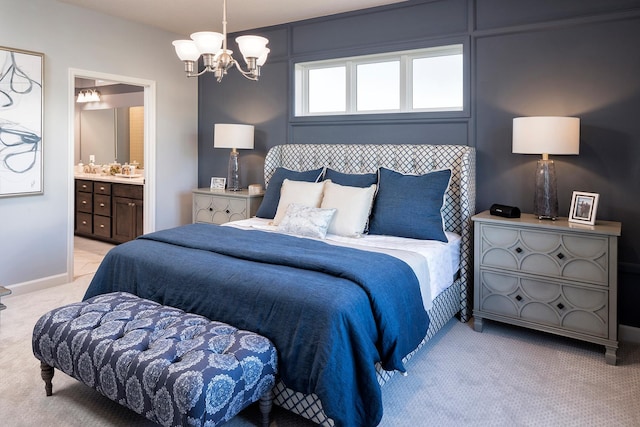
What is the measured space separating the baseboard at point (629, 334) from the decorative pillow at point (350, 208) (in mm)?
1884

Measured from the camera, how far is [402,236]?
10.7 feet

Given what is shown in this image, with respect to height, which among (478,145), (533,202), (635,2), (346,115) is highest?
(635,2)

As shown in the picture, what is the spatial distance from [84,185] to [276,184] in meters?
3.52

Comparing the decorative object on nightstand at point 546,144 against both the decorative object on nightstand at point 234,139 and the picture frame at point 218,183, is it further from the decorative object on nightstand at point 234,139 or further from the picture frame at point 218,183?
the picture frame at point 218,183

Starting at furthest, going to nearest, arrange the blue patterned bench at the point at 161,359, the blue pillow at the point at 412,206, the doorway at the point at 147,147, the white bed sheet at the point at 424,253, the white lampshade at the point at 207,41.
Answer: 1. the doorway at the point at 147,147
2. the blue pillow at the point at 412,206
3. the white bed sheet at the point at 424,253
4. the white lampshade at the point at 207,41
5. the blue patterned bench at the point at 161,359

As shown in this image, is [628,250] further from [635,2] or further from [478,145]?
[635,2]

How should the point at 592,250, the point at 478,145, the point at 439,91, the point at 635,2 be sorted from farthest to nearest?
the point at 439,91 < the point at 478,145 < the point at 635,2 < the point at 592,250

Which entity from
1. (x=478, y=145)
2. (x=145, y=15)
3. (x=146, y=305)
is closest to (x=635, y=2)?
(x=478, y=145)

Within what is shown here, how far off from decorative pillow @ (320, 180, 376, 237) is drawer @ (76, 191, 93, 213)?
13.4ft

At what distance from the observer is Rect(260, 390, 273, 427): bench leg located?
1.96 metres

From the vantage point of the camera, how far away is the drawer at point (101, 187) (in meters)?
5.77

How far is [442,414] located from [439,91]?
2.68m

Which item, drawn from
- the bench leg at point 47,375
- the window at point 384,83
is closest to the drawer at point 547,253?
the window at point 384,83

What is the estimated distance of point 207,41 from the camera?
2.53 meters
